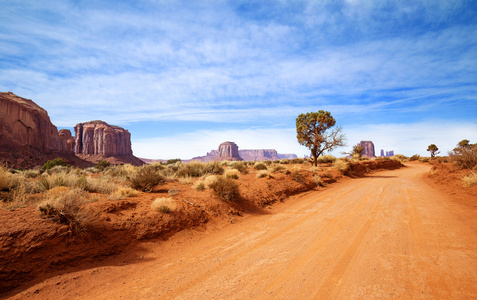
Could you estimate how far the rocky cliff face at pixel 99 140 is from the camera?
4102 inches

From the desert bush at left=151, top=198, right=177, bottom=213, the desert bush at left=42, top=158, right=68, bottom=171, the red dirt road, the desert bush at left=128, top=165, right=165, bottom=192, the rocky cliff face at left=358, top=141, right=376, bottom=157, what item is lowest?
the red dirt road

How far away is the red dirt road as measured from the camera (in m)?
3.26

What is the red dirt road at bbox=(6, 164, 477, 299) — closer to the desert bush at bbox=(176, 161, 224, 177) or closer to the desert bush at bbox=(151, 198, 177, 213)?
the desert bush at bbox=(151, 198, 177, 213)

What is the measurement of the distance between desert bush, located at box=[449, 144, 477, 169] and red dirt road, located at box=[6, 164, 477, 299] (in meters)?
10.5

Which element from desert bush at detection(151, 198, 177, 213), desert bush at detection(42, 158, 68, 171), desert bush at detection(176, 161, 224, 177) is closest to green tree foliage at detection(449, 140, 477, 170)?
desert bush at detection(176, 161, 224, 177)

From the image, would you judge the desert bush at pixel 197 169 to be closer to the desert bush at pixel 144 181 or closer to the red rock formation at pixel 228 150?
the desert bush at pixel 144 181

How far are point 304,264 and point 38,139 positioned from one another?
94512 millimetres

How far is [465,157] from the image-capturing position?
1397 centimetres

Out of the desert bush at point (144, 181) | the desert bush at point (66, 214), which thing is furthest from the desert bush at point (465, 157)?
the desert bush at point (66, 214)

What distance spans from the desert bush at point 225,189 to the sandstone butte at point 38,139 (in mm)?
35701

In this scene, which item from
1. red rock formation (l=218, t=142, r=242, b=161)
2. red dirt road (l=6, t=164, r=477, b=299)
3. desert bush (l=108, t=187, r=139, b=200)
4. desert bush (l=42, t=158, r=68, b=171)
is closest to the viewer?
red dirt road (l=6, t=164, r=477, b=299)

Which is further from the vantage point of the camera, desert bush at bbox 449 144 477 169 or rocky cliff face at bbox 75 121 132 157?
rocky cliff face at bbox 75 121 132 157

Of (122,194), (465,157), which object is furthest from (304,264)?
(465,157)

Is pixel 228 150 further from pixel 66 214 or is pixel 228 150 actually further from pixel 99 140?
pixel 66 214
